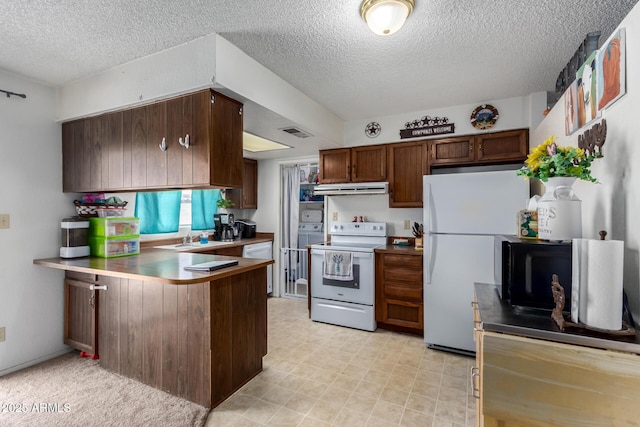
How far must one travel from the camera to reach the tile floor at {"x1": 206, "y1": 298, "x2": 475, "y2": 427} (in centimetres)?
189

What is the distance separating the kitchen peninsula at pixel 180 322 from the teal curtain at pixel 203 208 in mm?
1690

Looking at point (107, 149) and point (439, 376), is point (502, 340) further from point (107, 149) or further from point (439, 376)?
point (107, 149)

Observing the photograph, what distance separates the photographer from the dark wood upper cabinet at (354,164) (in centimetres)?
360

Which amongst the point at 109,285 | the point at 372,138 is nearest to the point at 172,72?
the point at 109,285

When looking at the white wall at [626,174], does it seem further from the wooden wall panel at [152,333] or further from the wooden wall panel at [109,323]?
the wooden wall panel at [109,323]

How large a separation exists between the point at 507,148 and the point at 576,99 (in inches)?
58.0

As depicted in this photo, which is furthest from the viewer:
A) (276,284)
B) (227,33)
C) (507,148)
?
(276,284)

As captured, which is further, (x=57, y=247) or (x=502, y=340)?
(x=57, y=247)

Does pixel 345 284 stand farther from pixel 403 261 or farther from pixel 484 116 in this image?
pixel 484 116

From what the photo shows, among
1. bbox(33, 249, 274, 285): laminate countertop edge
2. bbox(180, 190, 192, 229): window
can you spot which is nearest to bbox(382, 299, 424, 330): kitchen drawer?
bbox(33, 249, 274, 285): laminate countertop edge

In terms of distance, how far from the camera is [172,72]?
2078 millimetres

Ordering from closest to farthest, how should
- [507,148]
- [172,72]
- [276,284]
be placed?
[172,72] → [507,148] → [276,284]

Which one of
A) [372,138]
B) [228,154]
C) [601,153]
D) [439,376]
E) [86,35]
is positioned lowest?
[439,376]

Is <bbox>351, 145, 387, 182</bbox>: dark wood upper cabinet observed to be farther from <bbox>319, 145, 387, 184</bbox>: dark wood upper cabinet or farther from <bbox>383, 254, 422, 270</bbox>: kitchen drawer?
<bbox>383, 254, 422, 270</bbox>: kitchen drawer
